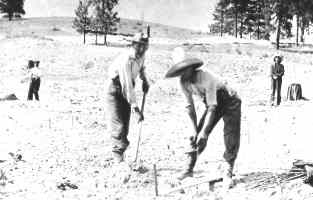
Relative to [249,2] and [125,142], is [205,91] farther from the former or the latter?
[249,2]

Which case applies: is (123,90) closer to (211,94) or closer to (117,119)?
(117,119)

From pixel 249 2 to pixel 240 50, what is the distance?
2332cm

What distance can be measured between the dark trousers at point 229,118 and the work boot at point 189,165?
51 centimetres

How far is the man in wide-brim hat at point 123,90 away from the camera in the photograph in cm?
766

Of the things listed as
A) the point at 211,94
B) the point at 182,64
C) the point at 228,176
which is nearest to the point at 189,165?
the point at 228,176

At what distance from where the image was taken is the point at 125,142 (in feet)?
26.5

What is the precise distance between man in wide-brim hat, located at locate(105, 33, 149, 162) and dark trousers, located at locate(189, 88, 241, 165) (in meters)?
1.34

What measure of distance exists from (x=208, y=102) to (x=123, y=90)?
1683 millimetres

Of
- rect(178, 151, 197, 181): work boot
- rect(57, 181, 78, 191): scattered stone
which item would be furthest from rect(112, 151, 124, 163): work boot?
rect(178, 151, 197, 181): work boot

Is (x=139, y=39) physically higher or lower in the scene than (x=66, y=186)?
higher

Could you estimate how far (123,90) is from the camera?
25.5 feet

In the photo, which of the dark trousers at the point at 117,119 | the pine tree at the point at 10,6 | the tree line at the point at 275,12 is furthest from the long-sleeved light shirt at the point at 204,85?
the pine tree at the point at 10,6

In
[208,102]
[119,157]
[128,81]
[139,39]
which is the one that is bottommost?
[119,157]

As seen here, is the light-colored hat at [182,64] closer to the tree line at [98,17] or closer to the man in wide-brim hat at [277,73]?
the man in wide-brim hat at [277,73]
